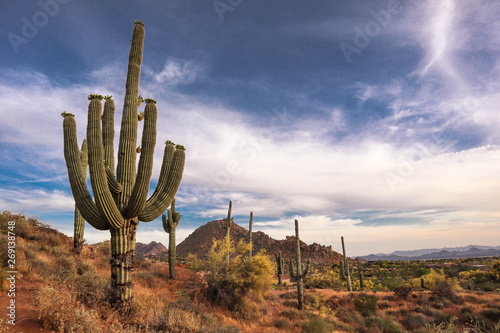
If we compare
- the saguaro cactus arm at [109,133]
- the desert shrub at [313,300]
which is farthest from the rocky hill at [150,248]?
the saguaro cactus arm at [109,133]

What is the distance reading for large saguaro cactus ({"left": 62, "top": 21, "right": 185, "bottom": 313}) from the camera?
7922 mm

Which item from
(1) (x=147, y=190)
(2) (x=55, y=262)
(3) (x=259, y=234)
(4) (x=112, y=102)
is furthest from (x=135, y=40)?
(3) (x=259, y=234)

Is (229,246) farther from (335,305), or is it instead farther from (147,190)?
(335,305)

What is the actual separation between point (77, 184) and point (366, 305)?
1816cm

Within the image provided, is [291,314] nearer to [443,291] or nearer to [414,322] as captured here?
[414,322]

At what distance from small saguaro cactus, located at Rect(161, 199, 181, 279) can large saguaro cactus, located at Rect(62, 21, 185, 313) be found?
9.96 m

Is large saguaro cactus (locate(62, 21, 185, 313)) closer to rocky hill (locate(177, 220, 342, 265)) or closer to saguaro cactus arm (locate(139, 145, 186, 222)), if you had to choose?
saguaro cactus arm (locate(139, 145, 186, 222))

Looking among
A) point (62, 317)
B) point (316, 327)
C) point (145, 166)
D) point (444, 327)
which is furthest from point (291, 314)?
point (62, 317)

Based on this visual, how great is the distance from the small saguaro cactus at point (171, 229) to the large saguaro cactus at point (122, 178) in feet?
32.7

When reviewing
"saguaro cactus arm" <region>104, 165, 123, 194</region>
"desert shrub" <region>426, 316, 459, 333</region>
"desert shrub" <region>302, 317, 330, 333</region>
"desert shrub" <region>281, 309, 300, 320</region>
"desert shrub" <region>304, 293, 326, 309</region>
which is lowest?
"desert shrub" <region>304, 293, 326, 309</region>

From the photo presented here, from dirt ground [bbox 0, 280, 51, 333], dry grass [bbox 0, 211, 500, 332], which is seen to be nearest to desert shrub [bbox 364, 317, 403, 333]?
dry grass [bbox 0, 211, 500, 332]

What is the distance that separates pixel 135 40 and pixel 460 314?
22458mm

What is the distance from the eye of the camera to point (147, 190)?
852 cm

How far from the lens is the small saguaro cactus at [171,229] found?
1791 cm
